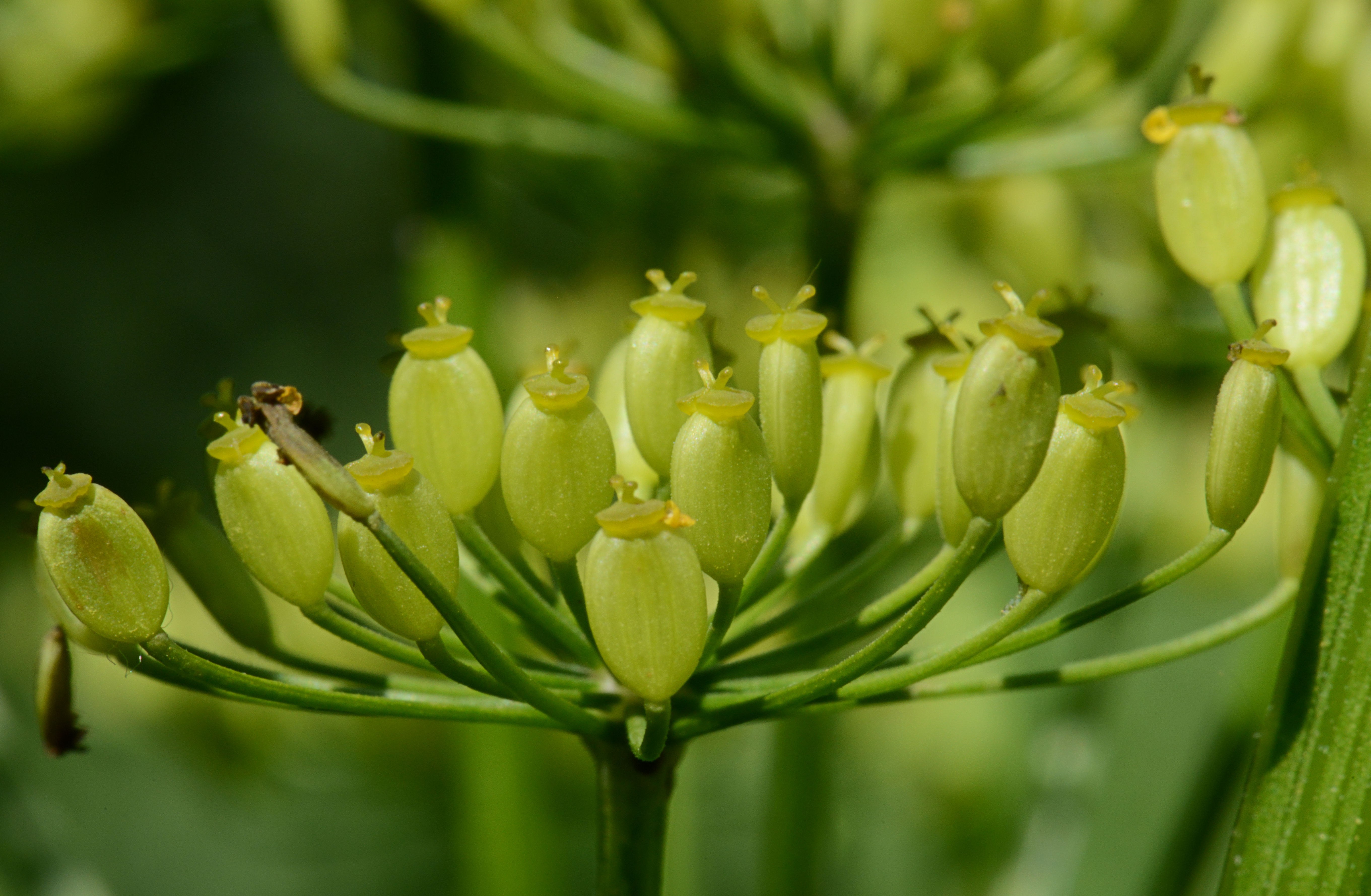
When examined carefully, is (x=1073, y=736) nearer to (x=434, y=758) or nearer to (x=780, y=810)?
(x=780, y=810)

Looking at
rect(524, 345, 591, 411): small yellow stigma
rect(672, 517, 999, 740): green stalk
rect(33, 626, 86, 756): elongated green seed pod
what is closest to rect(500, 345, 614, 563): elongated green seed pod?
rect(524, 345, 591, 411): small yellow stigma

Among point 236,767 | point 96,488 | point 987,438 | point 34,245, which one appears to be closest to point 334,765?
point 236,767

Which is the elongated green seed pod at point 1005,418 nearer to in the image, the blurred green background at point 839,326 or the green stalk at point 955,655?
the green stalk at point 955,655

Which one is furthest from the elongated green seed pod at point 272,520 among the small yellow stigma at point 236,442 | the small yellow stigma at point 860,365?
the small yellow stigma at point 860,365

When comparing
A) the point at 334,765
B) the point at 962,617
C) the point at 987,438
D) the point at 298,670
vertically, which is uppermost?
the point at 987,438

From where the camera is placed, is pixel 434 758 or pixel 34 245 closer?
pixel 434 758

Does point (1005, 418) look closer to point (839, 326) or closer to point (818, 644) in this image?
point (818, 644)
